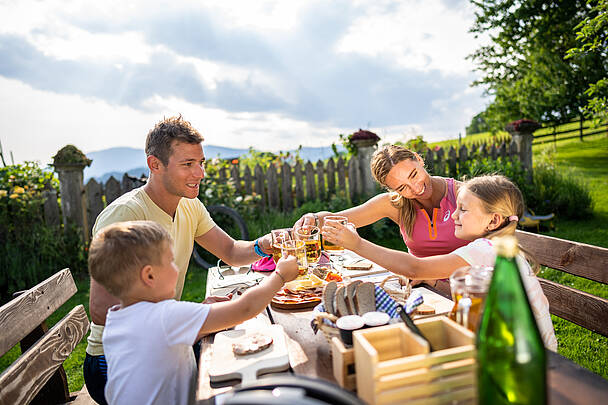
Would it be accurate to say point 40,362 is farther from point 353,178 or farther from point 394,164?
point 353,178

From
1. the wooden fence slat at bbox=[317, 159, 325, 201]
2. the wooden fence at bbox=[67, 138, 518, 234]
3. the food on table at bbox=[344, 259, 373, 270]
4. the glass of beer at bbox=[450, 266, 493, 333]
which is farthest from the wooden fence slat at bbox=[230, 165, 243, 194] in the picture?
the glass of beer at bbox=[450, 266, 493, 333]

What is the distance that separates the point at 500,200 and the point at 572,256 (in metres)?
0.73

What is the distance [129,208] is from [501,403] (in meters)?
2.05

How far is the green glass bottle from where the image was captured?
857mm

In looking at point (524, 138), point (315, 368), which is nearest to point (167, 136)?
point (315, 368)

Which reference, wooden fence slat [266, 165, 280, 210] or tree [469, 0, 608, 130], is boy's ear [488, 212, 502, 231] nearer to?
wooden fence slat [266, 165, 280, 210]

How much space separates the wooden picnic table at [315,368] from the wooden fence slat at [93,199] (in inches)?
220

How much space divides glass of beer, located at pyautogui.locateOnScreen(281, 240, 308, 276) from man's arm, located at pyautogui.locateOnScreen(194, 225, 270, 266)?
0.86 m

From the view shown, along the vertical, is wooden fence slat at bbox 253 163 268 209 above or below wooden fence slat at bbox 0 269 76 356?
above

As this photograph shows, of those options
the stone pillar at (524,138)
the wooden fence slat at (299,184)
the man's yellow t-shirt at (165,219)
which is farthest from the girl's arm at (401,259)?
the stone pillar at (524,138)

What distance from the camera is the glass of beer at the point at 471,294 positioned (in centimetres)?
120

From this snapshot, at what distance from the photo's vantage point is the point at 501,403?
881 millimetres

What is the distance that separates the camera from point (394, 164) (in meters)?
2.84

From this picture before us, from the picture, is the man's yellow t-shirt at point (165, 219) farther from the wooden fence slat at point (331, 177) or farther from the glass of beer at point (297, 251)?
the wooden fence slat at point (331, 177)
